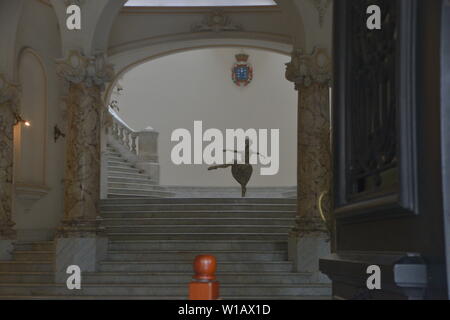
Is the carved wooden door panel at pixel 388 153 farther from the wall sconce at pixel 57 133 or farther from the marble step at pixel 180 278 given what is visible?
the wall sconce at pixel 57 133

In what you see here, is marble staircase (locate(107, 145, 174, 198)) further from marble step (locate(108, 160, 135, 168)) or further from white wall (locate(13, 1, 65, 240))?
white wall (locate(13, 1, 65, 240))

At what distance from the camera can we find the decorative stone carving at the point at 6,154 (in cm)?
1183

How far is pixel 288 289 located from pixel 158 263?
2.08 meters

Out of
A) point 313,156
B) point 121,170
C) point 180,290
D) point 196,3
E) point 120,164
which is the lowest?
point 180,290

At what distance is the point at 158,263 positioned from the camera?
35.9ft

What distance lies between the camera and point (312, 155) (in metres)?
10.7

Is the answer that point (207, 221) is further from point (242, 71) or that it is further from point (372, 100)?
point (372, 100)

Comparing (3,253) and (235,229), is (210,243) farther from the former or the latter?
(3,253)

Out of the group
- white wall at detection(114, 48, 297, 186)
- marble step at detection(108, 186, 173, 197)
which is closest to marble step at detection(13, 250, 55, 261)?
marble step at detection(108, 186, 173, 197)

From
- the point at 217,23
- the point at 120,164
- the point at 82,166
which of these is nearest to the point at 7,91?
the point at 82,166

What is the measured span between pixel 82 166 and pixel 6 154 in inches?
72.0

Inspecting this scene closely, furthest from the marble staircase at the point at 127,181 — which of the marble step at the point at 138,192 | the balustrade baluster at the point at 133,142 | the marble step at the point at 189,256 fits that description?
the marble step at the point at 189,256

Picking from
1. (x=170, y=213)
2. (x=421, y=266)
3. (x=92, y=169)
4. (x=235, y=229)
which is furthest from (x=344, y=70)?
(x=170, y=213)

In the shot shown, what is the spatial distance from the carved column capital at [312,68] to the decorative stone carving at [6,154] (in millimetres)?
4682
